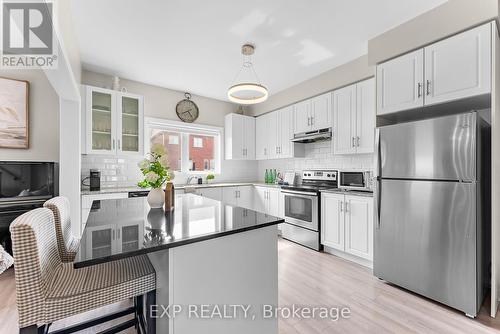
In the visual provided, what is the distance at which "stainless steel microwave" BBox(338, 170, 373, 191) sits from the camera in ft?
10.3

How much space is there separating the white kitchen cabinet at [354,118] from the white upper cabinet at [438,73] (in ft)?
1.46

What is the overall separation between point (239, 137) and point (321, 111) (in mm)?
1849

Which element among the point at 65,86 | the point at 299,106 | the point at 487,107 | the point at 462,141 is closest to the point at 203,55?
the point at 65,86

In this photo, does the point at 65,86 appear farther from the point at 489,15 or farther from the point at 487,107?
the point at 487,107

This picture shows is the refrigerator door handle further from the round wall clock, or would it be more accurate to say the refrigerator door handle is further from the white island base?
the round wall clock

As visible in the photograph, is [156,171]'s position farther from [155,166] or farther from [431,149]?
[431,149]

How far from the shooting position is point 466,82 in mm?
1959

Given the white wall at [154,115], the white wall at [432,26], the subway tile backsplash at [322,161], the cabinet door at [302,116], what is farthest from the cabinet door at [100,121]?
the white wall at [432,26]

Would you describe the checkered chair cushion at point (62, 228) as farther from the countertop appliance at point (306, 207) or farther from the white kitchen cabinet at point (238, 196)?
the countertop appliance at point (306, 207)

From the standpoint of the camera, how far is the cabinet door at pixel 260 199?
14.4ft

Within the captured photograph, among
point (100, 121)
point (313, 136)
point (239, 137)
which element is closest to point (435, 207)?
point (313, 136)

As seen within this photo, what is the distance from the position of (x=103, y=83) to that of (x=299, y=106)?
3.22 m

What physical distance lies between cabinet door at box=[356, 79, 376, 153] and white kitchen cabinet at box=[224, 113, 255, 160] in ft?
7.85

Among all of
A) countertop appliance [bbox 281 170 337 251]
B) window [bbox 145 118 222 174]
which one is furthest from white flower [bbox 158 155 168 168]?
window [bbox 145 118 222 174]
